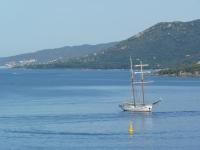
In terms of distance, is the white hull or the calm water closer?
the calm water

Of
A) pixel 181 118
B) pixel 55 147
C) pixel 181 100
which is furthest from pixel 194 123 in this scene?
pixel 181 100

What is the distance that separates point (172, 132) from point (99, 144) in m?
11.0

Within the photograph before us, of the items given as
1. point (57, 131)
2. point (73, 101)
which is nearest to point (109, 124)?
point (57, 131)

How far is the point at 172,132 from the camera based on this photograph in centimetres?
7875

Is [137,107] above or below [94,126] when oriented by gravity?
above

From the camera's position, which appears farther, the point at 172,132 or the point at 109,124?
the point at 109,124

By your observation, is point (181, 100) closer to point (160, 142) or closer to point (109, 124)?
point (109, 124)

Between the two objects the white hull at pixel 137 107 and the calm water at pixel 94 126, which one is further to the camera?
the white hull at pixel 137 107

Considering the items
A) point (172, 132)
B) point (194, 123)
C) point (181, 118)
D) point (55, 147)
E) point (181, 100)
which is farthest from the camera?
point (181, 100)

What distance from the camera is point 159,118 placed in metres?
95.2

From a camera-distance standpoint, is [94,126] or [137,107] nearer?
[94,126]

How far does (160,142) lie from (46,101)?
194 feet

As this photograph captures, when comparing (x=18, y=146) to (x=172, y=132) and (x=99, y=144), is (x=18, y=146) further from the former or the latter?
(x=172, y=132)

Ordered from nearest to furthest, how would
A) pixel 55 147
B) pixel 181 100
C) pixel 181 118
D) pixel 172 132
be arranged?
pixel 55 147 → pixel 172 132 → pixel 181 118 → pixel 181 100
